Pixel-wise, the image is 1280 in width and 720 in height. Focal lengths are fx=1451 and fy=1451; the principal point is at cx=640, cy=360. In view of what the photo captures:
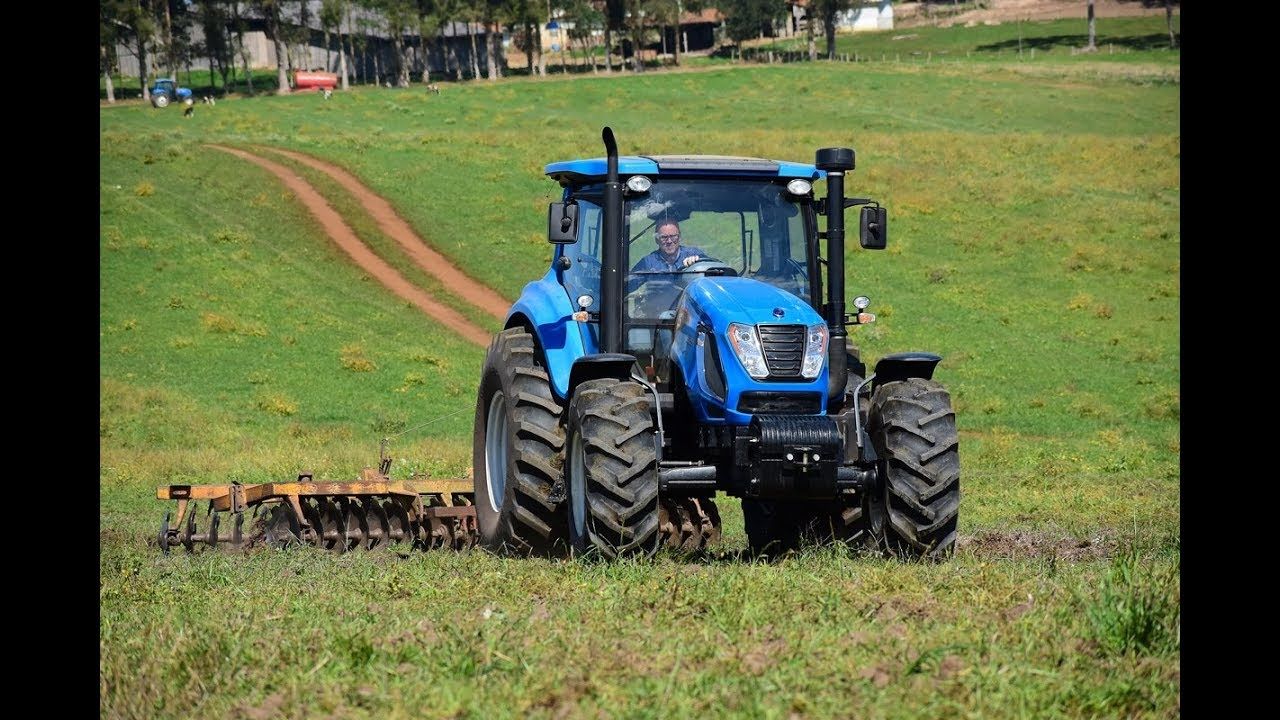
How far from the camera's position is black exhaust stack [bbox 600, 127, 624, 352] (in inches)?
392

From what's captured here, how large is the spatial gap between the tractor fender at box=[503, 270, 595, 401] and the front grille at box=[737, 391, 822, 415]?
61.7 inches

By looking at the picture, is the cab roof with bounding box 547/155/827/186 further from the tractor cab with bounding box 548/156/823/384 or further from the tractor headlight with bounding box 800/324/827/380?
the tractor headlight with bounding box 800/324/827/380

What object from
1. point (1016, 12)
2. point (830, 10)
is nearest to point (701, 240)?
point (830, 10)

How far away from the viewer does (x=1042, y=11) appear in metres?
119

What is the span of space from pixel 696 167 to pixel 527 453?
2.35 m

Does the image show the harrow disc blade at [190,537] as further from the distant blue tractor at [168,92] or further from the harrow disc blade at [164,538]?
the distant blue tractor at [168,92]

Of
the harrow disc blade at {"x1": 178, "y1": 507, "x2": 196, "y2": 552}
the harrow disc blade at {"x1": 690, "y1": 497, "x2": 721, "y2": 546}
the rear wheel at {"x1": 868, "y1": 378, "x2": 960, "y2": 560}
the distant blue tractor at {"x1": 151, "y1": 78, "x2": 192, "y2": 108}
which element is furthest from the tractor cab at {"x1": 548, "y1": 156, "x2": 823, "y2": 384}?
the distant blue tractor at {"x1": 151, "y1": 78, "x2": 192, "y2": 108}

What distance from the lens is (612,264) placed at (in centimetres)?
1002

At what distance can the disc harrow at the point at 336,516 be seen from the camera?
12062 mm

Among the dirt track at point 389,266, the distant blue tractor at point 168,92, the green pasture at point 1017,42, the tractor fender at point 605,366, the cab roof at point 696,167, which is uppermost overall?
the green pasture at point 1017,42

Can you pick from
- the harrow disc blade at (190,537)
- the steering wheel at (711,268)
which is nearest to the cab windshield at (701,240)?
the steering wheel at (711,268)

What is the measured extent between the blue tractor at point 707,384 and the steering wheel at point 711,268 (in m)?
0.02

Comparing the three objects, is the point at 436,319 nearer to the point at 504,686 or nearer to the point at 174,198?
the point at 174,198

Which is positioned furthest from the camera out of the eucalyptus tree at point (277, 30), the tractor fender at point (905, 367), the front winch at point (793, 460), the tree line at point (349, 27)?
the tree line at point (349, 27)
